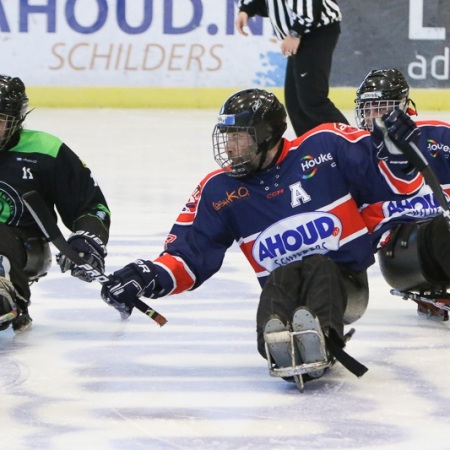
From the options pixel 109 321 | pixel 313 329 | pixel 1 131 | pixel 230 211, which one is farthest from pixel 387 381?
pixel 1 131

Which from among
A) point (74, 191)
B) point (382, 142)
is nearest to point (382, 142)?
point (382, 142)

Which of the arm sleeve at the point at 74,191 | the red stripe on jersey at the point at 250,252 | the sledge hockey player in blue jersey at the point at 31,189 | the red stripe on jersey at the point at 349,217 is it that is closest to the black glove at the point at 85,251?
the sledge hockey player in blue jersey at the point at 31,189

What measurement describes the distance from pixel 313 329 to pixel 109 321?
0.98 m

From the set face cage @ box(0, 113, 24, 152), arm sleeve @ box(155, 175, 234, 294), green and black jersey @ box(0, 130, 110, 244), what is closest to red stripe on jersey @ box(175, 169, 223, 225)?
arm sleeve @ box(155, 175, 234, 294)

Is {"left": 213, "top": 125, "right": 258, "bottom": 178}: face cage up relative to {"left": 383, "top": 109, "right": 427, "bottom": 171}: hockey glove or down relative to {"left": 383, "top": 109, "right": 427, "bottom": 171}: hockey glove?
down

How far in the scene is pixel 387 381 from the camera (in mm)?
2924

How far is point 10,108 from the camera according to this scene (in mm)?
3449

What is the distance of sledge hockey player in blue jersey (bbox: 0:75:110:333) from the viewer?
344 cm

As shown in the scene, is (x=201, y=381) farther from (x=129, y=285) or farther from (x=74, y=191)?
(x=74, y=191)

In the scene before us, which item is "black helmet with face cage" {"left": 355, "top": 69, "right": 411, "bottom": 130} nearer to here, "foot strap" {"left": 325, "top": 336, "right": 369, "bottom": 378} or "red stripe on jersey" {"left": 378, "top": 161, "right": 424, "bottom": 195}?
"red stripe on jersey" {"left": 378, "top": 161, "right": 424, "bottom": 195}

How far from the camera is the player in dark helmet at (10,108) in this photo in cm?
345

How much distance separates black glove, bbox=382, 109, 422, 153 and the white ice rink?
55cm

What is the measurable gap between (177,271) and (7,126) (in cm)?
72

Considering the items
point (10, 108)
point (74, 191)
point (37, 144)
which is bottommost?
point (74, 191)
